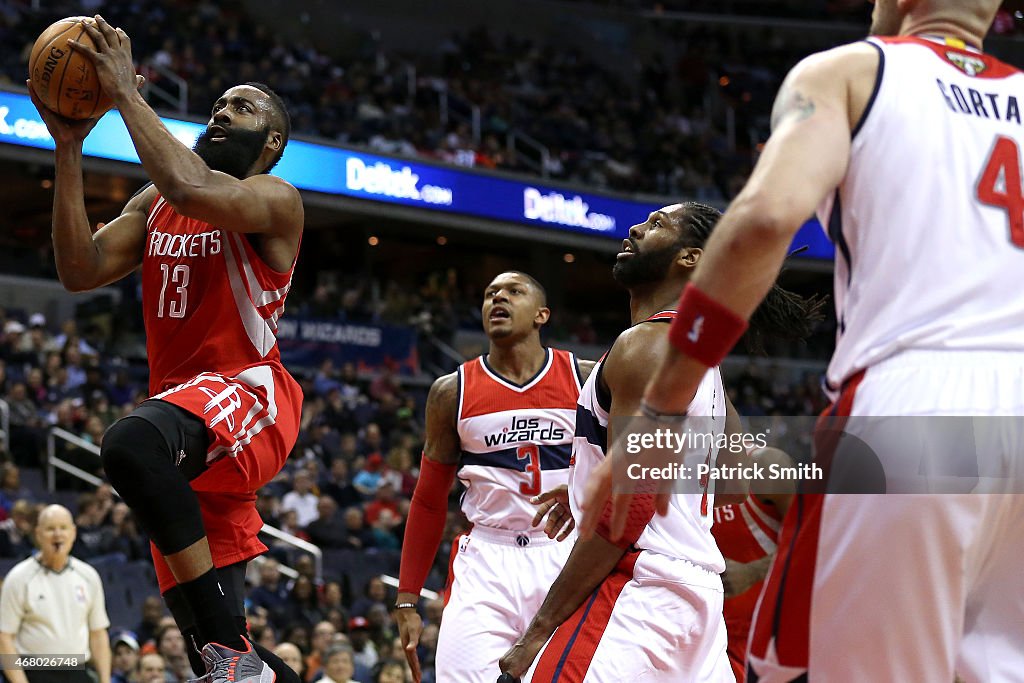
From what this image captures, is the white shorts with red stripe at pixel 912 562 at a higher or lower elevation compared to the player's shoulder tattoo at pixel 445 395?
lower

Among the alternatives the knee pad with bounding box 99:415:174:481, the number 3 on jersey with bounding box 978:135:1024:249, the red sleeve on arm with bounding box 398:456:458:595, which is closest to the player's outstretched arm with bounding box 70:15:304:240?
the knee pad with bounding box 99:415:174:481

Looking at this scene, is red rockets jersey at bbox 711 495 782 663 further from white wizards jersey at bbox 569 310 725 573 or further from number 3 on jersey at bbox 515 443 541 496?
white wizards jersey at bbox 569 310 725 573

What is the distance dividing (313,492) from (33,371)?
3.54 metres

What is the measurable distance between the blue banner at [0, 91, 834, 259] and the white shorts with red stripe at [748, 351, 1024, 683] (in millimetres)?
17092

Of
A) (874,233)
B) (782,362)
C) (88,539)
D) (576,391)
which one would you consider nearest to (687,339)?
(874,233)

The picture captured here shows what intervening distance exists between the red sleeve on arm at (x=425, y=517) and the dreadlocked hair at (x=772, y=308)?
215cm

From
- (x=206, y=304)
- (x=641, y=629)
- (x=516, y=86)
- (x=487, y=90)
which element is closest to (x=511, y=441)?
(x=206, y=304)

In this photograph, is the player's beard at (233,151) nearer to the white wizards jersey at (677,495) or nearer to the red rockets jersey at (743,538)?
Answer: the white wizards jersey at (677,495)

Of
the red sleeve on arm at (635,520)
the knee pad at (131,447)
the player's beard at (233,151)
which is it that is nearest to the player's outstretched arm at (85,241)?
the player's beard at (233,151)

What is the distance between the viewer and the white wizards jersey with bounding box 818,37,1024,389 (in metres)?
2.51

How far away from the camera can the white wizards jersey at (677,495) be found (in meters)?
4.05

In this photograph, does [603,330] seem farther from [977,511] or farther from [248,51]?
[977,511]

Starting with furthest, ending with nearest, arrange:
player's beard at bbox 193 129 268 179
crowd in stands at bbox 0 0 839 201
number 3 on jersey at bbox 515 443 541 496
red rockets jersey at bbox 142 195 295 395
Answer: crowd in stands at bbox 0 0 839 201
number 3 on jersey at bbox 515 443 541 496
player's beard at bbox 193 129 268 179
red rockets jersey at bbox 142 195 295 395

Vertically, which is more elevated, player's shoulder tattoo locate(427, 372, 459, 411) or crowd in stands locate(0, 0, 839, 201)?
crowd in stands locate(0, 0, 839, 201)
